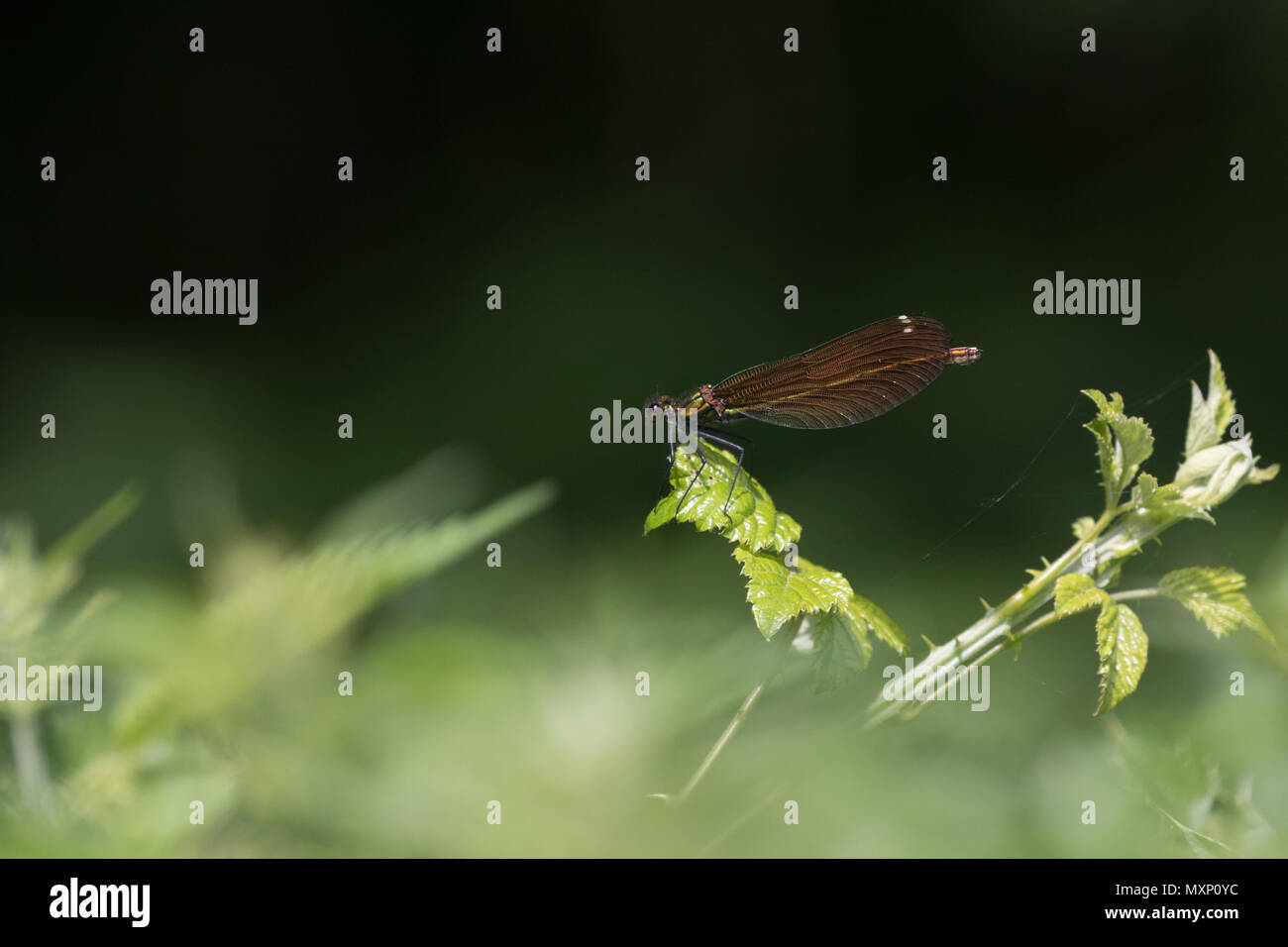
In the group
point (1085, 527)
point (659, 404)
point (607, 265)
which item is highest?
point (607, 265)

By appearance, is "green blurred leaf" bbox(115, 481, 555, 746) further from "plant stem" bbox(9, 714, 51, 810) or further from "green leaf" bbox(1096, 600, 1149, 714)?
"green leaf" bbox(1096, 600, 1149, 714)

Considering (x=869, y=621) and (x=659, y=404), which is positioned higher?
(x=659, y=404)

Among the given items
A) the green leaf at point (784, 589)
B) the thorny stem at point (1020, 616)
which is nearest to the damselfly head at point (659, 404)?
the green leaf at point (784, 589)

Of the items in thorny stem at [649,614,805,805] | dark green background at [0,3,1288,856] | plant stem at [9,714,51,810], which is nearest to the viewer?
plant stem at [9,714,51,810]

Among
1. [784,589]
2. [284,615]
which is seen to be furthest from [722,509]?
[284,615]

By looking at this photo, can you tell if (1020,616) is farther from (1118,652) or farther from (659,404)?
(659,404)

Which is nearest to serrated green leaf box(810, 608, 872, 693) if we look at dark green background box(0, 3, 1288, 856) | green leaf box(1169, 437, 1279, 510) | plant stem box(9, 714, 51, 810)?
green leaf box(1169, 437, 1279, 510)
